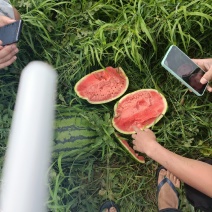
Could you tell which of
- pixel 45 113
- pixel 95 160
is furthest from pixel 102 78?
pixel 45 113

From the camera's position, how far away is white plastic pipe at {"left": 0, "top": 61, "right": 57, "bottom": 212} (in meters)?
0.57

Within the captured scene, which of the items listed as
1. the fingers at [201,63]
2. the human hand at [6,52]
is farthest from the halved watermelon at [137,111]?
the human hand at [6,52]

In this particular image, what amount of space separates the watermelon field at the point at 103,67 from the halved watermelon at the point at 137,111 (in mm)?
76

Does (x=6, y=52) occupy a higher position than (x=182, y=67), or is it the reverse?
(x=182, y=67)

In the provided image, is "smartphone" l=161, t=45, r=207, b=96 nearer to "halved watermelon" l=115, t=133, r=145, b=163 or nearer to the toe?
"halved watermelon" l=115, t=133, r=145, b=163

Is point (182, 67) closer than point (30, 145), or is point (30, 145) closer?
point (30, 145)

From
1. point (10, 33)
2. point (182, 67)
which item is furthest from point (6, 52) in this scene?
point (182, 67)

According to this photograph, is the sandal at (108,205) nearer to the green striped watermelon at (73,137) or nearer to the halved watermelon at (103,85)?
the green striped watermelon at (73,137)

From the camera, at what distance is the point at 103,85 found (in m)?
2.31

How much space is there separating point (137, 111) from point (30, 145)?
1.70m

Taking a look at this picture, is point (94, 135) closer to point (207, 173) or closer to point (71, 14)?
point (207, 173)

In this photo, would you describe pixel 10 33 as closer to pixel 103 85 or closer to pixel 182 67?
pixel 103 85

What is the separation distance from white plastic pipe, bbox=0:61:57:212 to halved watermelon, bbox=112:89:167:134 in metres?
1.61

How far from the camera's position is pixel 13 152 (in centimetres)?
59
